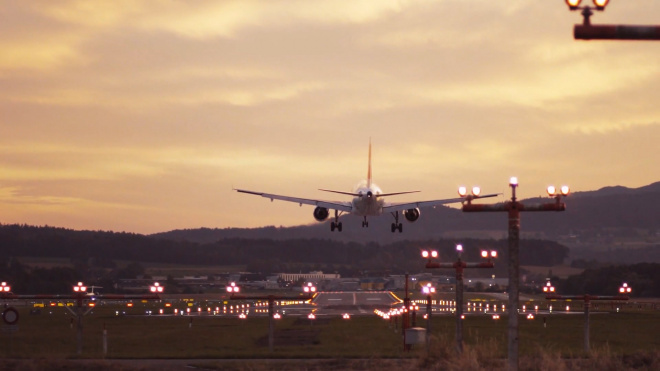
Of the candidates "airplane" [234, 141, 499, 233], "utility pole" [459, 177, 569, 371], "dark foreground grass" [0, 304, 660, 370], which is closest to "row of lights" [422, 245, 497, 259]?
"dark foreground grass" [0, 304, 660, 370]

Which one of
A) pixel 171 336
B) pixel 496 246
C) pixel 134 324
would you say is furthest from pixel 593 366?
pixel 496 246

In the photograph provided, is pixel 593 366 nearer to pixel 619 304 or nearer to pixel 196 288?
pixel 619 304

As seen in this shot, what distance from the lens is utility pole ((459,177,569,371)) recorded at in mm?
31281

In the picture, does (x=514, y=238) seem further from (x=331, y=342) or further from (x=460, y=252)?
(x=331, y=342)

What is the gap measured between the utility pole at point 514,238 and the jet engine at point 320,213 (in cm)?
4471

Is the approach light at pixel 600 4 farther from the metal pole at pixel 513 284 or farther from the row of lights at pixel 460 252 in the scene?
the row of lights at pixel 460 252

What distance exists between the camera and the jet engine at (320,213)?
7769cm

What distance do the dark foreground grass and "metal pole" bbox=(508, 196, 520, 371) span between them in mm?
2012

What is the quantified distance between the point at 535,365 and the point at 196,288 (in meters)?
131

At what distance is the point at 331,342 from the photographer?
2438 inches

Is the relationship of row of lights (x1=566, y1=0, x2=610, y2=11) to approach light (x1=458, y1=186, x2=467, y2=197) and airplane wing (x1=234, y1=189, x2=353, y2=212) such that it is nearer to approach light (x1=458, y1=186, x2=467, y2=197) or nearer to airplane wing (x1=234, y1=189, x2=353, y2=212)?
approach light (x1=458, y1=186, x2=467, y2=197)

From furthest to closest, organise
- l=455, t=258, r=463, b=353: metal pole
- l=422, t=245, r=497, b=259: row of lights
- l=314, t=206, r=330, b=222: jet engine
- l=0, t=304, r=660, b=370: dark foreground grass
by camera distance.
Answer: l=314, t=206, r=330, b=222: jet engine
l=422, t=245, r=497, b=259: row of lights
l=455, t=258, r=463, b=353: metal pole
l=0, t=304, r=660, b=370: dark foreground grass

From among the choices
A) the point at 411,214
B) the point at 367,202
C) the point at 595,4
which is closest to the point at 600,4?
the point at 595,4

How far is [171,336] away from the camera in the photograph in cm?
6956
